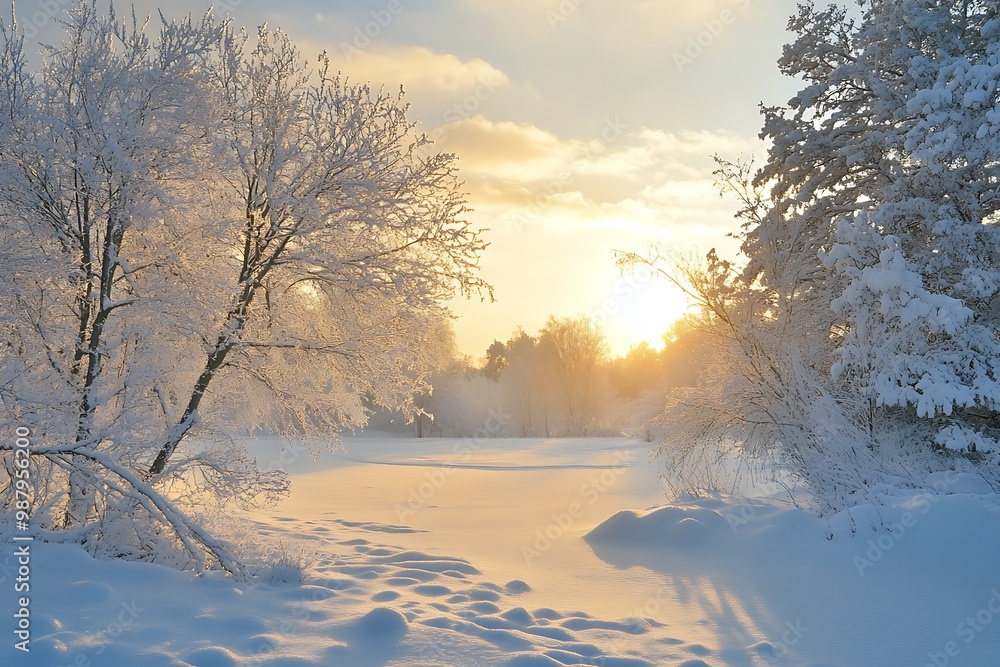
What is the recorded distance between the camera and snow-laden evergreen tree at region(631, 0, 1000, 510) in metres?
9.77

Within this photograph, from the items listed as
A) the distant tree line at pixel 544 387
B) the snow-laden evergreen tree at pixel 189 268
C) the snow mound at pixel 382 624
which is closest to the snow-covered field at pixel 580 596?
the snow mound at pixel 382 624

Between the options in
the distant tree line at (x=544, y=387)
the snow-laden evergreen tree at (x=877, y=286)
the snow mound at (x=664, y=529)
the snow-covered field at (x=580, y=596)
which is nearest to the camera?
the snow-covered field at (x=580, y=596)

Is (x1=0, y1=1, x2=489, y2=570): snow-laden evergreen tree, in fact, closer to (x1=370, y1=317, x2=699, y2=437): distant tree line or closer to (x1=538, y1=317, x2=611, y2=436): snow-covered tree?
(x1=370, y1=317, x2=699, y2=437): distant tree line

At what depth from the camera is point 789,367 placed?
418 inches

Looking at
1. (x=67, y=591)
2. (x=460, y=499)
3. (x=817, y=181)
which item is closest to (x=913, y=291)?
(x=817, y=181)

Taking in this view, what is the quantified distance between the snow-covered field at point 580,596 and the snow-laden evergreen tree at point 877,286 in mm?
1400

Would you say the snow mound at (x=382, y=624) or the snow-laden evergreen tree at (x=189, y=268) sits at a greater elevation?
the snow-laden evergreen tree at (x=189, y=268)

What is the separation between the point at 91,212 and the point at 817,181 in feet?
43.8

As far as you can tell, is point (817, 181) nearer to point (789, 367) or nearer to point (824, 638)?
point (789, 367)

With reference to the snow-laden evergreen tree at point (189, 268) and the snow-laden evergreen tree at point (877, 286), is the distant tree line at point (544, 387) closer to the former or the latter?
the snow-laden evergreen tree at point (877, 286)

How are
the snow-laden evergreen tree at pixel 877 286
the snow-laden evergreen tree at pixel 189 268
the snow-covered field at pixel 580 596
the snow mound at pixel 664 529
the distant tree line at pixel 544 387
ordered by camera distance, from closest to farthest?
the snow-covered field at pixel 580 596
the snow-laden evergreen tree at pixel 189 268
the snow mound at pixel 664 529
the snow-laden evergreen tree at pixel 877 286
the distant tree line at pixel 544 387

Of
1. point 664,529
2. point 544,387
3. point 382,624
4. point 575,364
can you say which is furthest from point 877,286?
point 544,387

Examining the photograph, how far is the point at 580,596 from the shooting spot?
6.33m

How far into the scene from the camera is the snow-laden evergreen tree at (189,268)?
20.7 ft
